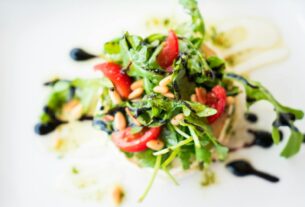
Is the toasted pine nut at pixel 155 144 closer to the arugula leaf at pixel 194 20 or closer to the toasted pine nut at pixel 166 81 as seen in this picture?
the toasted pine nut at pixel 166 81

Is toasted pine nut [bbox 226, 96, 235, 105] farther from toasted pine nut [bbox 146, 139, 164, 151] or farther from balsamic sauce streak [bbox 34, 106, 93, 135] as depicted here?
balsamic sauce streak [bbox 34, 106, 93, 135]

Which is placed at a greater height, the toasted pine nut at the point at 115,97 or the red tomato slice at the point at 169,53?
the red tomato slice at the point at 169,53

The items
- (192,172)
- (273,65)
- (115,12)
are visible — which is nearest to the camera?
(192,172)

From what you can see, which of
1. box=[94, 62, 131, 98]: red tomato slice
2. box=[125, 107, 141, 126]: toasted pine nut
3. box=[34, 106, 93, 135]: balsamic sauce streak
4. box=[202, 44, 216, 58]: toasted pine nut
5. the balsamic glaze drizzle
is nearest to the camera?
box=[125, 107, 141, 126]: toasted pine nut

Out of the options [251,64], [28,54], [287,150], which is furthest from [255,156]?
[28,54]

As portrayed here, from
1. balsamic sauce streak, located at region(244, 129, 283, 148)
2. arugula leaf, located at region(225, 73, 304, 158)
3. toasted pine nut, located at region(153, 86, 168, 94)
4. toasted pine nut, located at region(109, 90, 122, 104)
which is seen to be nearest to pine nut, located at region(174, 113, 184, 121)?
toasted pine nut, located at region(153, 86, 168, 94)

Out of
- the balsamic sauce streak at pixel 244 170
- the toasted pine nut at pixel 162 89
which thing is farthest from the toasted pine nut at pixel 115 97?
the balsamic sauce streak at pixel 244 170

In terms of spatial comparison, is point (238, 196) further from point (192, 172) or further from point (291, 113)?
point (291, 113)
